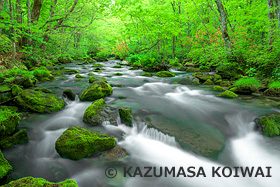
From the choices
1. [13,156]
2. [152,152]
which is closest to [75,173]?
[13,156]

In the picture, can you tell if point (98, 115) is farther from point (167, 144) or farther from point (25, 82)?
point (25, 82)

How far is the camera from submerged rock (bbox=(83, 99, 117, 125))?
3.98 m

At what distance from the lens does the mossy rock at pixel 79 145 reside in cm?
283

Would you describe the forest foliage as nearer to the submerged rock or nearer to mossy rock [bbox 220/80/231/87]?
mossy rock [bbox 220/80/231/87]

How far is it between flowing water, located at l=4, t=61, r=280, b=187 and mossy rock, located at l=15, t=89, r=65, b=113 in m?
0.24

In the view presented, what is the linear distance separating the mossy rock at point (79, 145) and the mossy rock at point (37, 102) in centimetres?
198

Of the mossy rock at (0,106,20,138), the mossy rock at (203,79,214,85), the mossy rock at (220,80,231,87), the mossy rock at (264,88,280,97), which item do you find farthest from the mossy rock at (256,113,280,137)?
the mossy rock at (0,106,20,138)

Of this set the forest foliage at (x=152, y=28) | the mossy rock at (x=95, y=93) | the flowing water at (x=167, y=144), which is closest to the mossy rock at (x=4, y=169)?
the flowing water at (x=167, y=144)

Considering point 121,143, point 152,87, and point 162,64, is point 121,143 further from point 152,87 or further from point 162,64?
point 162,64

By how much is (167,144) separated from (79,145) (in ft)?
6.16

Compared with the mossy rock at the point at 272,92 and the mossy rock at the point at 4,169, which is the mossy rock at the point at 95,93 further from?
the mossy rock at the point at 272,92

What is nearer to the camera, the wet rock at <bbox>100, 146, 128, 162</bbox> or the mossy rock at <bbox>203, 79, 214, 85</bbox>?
the wet rock at <bbox>100, 146, 128, 162</bbox>

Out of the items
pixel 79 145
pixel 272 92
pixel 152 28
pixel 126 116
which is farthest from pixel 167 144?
pixel 152 28

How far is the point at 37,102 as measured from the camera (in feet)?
14.4
